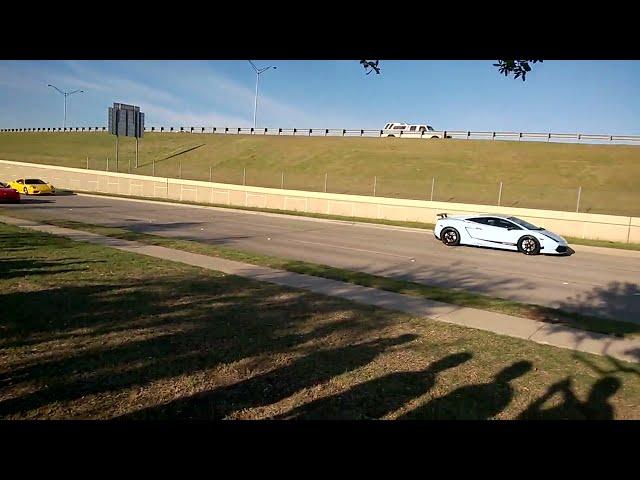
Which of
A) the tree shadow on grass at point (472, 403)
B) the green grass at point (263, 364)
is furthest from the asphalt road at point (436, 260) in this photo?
the tree shadow on grass at point (472, 403)

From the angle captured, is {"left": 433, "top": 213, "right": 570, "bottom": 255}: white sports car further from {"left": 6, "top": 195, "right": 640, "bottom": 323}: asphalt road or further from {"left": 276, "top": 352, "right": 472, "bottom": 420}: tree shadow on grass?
{"left": 276, "top": 352, "right": 472, "bottom": 420}: tree shadow on grass

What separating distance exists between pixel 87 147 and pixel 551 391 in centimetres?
7818

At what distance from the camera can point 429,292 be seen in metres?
9.91

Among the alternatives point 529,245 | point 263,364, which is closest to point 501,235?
point 529,245

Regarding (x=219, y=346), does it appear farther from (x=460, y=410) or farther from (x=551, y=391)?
(x=551, y=391)

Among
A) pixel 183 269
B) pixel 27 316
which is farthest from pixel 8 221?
pixel 27 316

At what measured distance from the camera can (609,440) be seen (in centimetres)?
165

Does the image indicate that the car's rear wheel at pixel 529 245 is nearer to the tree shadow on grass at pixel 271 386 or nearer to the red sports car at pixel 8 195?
the tree shadow on grass at pixel 271 386

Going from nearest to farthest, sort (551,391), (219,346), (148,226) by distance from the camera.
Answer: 1. (551,391)
2. (219,346)
3. (148,226)

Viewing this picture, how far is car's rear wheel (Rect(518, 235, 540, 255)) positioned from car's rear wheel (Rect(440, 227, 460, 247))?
7.39 feet

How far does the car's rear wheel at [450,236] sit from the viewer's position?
18.2 meters

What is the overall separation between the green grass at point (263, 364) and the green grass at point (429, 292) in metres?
1.73

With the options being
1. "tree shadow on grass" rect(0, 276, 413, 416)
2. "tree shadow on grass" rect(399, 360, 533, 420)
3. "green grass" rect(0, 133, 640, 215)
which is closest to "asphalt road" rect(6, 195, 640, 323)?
"tree shadow on grass" rect(0, 276, 413, 416)
